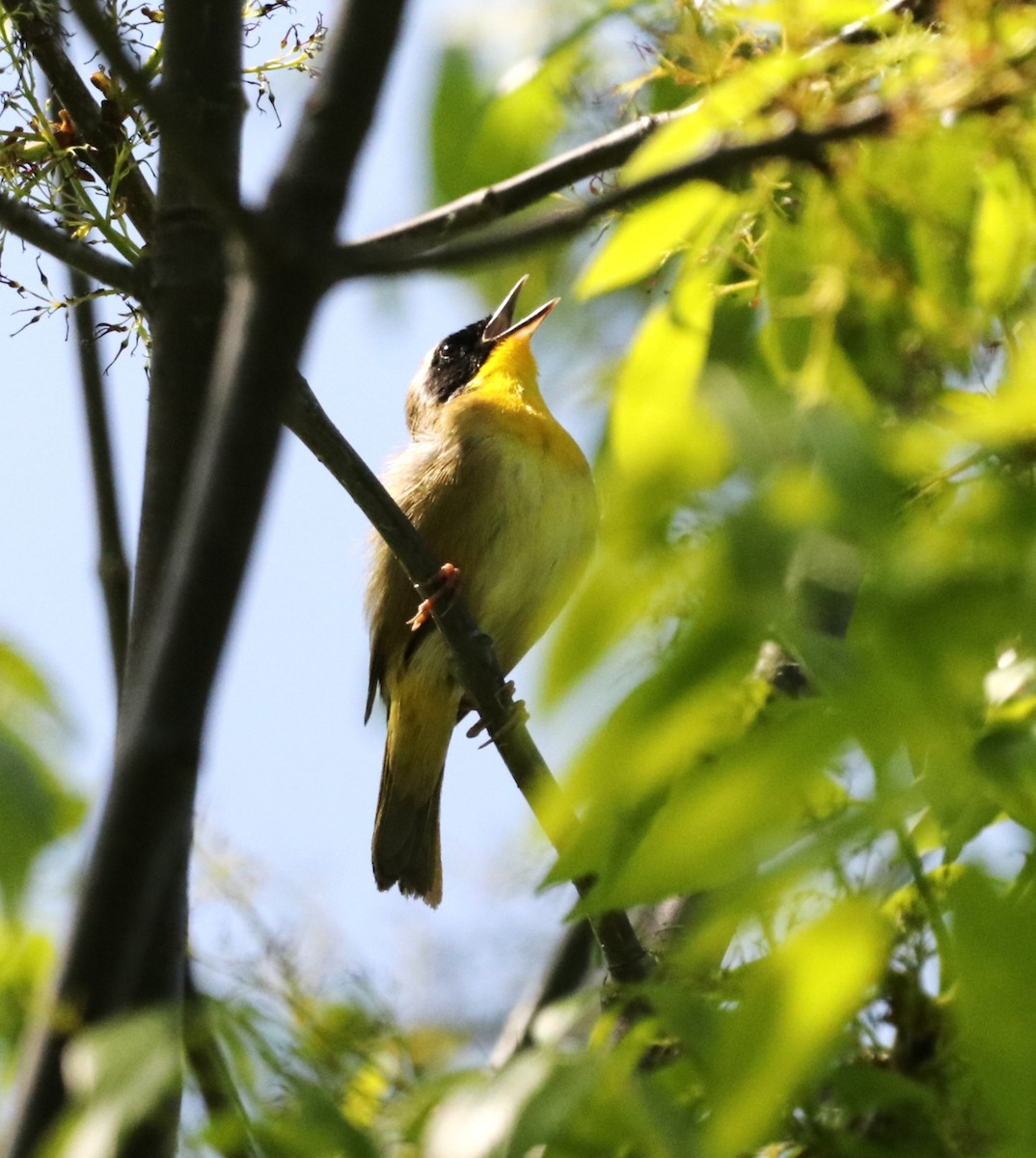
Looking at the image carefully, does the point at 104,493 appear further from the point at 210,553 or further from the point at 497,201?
the point at 210,553

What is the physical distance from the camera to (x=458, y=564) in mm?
4949

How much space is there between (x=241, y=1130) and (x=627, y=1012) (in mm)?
969

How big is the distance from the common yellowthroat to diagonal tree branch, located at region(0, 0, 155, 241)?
223 cm

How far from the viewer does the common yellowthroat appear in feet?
16.1

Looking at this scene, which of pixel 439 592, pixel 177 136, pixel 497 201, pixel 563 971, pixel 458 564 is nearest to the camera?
pixel 177 136

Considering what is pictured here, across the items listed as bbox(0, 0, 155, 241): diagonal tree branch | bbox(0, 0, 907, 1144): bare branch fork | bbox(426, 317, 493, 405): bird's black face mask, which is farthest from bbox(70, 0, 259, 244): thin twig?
bbox(426, 317, 493, 405): bird's black face mask

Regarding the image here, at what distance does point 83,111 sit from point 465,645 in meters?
1.41

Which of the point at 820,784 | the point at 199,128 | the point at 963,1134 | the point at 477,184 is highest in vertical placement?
the point at 199,128

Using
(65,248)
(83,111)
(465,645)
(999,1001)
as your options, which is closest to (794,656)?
(999,1001)

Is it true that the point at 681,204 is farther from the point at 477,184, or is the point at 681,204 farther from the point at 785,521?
the point at 785,521

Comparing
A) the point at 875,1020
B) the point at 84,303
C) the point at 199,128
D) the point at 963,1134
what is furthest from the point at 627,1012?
the point at 84,303

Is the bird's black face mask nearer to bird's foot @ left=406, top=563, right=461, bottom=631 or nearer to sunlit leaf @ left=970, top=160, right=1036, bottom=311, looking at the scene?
bird's foot @ left=406, top=563, right=461, bottom=631

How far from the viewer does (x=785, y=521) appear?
4.04 ft

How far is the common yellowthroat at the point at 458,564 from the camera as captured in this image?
4.91m
